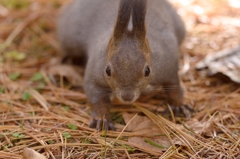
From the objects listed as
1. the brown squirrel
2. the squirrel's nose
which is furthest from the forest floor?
the squirrel's nose

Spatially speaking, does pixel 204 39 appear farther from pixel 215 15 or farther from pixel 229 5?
pixel 229 5

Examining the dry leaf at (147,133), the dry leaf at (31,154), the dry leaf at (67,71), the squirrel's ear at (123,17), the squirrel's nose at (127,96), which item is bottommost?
the dry leaf at (147,133)

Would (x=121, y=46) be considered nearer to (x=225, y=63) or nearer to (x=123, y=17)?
(x=123, y=17)

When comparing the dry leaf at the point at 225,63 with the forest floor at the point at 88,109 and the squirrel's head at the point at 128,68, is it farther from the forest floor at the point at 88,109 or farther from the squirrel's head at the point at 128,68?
the squirrel's head at the point at 128,68

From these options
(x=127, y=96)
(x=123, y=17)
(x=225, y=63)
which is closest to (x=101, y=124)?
(x=127, y=96)

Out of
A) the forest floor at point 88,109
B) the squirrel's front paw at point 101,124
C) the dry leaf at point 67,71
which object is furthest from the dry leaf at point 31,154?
the dry leaf at point 67,71

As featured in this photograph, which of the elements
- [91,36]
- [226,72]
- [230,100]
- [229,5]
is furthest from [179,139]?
[229,5]

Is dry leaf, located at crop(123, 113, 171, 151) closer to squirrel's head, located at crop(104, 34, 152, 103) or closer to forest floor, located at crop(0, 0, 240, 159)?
forest floor, located at crop(0, 0, 240, 159)
